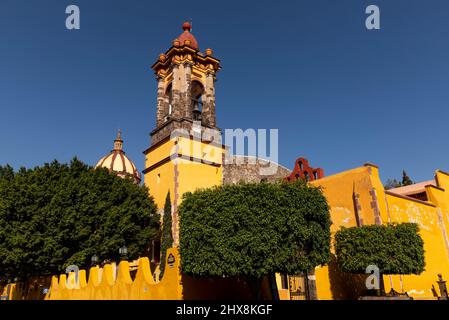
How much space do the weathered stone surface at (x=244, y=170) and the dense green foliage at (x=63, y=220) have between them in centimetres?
847

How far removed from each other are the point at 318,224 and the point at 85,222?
14890mm

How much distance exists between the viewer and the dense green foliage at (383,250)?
1429 centimetres

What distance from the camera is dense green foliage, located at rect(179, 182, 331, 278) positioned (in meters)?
10.9

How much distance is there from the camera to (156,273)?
23172 mm

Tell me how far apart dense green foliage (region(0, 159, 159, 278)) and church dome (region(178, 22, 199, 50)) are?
13455 mm

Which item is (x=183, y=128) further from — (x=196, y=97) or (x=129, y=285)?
(x=129, y=285)

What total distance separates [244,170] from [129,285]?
19.7 meters

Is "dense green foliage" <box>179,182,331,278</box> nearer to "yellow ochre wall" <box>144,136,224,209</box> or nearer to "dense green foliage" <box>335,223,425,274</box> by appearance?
"dense green foliage" <box>335,223,425,274</box>

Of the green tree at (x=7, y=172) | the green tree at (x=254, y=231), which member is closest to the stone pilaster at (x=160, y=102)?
the green tree at (x=7, y=172)

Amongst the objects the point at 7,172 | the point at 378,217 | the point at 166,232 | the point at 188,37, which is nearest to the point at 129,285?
the point at 166,232

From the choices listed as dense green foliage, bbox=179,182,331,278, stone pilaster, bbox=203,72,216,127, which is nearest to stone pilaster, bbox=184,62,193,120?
stone pilaster, bbox=203,72,216,127

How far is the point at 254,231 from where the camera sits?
36.9ft

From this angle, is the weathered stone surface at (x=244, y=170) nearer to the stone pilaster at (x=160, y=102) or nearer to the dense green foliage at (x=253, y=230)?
the stone pilaster at (x=160, y=102)
